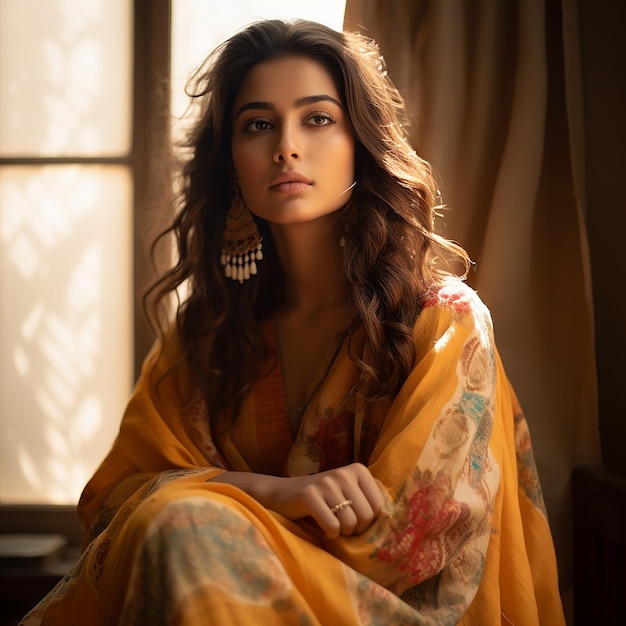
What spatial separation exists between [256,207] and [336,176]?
167 mm

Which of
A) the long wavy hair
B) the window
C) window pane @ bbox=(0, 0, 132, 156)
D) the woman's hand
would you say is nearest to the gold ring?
the woman's hand

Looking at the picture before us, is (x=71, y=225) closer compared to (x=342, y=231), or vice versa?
(x=342, y=231)

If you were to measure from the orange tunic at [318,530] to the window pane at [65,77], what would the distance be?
0.68 meters

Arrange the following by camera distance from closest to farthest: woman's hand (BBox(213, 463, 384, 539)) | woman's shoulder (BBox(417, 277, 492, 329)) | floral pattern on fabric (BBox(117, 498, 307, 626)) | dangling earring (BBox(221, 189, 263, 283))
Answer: floral pattern on fabric (BBox(117, 498, 307, 626)) → woman's hand (BBox(213, 463, 384, 539)) → woman's shoulder (BBox(417, 277, 492, 329)) → dangling earring (BBox(221, 189, 263, 283))

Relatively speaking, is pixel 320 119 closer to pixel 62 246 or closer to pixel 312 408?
pixel 312 408

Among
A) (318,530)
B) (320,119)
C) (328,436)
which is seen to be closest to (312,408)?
(328,436)

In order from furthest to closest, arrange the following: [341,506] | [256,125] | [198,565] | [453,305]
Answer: [256,125], [453,305], [341,506], [198,565]

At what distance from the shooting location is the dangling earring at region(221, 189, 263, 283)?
149 centimetres

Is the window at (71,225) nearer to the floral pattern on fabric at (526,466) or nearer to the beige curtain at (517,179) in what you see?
the beige curtain at (517,179)

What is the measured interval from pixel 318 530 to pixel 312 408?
0.97 ft

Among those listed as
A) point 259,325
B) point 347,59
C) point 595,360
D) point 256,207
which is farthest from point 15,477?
point 595,360

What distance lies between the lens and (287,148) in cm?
133

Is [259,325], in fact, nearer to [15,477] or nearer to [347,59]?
[347,59]

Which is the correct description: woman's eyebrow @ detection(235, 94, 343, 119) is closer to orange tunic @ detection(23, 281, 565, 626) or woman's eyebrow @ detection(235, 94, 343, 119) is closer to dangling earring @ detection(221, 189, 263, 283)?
dangling earring @ detection(221, 189, 263, 283)
